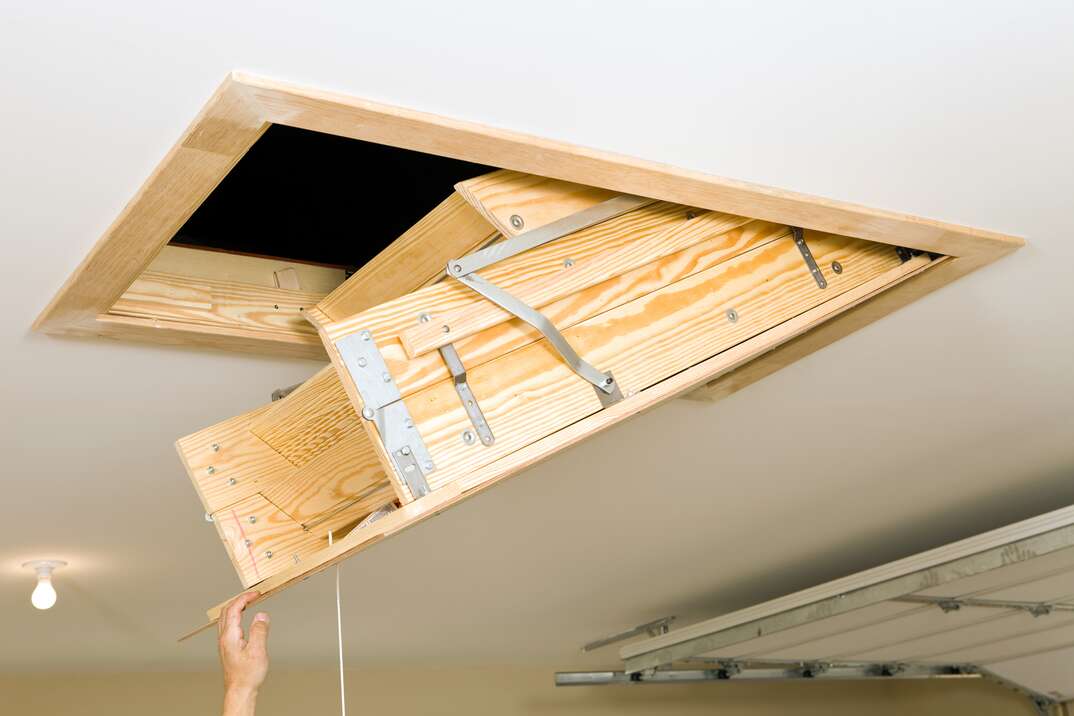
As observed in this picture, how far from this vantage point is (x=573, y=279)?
7.05 feet

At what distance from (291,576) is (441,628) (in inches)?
161

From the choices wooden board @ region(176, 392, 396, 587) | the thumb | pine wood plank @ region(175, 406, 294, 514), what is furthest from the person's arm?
pine wood plank @ region(175, 406, 294, 514)

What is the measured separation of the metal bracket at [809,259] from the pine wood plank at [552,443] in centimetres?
5

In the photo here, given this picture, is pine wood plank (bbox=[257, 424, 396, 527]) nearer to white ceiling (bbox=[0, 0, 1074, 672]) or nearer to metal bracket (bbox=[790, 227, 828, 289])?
white ceiling (bbox=[0, 0, 1074, 672])

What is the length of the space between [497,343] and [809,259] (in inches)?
28.8

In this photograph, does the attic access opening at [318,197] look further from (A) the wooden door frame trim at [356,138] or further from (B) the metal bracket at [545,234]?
(B) the metal bracket at [545,234]

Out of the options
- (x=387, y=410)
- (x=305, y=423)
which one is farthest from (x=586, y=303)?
(x=305, y=423)

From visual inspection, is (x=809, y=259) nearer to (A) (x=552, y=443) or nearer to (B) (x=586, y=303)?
(B) (x=586, y=303)

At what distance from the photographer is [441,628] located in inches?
237

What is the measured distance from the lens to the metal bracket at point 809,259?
2369 millimetres

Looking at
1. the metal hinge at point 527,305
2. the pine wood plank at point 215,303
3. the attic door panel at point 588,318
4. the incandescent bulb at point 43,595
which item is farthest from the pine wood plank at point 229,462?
the incandescent bulb at point 43,595

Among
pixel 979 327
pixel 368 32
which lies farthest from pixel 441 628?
pixel 368 32

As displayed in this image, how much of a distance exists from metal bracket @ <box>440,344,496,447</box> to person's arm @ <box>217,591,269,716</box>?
58 cm

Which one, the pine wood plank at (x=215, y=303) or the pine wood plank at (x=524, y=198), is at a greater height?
the pine wood plank at (x=215, y=303)
